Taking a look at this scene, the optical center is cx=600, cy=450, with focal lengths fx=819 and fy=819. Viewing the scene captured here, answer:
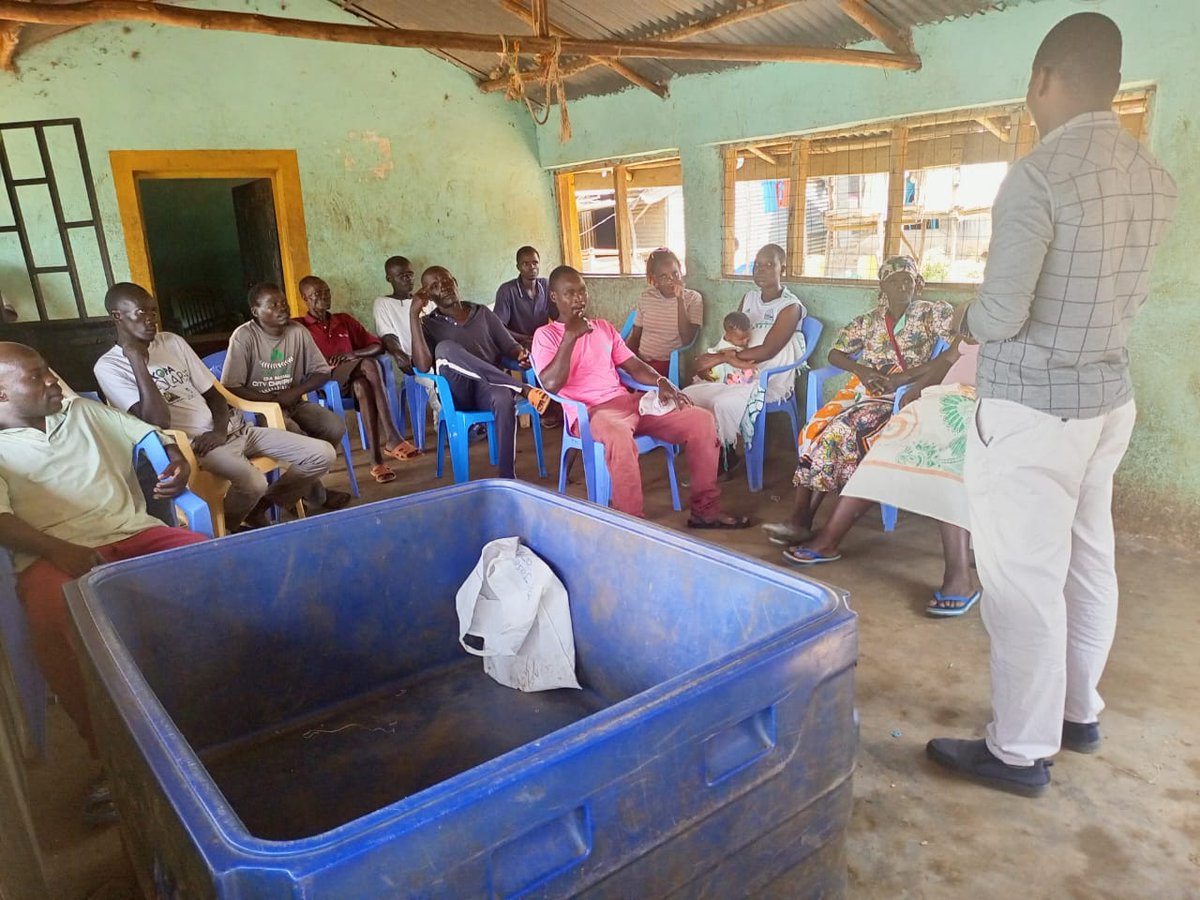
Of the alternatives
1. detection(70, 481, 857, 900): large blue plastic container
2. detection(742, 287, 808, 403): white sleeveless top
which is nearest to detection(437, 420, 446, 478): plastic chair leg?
detection(742, 287, 808, 403): white sleeveless top

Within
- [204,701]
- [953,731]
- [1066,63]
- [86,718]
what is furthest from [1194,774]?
[86,718]

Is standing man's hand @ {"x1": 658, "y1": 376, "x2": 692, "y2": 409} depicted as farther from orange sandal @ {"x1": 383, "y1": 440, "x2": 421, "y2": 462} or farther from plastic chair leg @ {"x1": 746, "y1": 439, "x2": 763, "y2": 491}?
orange sandal @ {"x1": 383, "y1": 440, "x2": 421, "y2": 462}

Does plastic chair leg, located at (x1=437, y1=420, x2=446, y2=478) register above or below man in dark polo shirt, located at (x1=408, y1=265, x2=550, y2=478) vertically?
below

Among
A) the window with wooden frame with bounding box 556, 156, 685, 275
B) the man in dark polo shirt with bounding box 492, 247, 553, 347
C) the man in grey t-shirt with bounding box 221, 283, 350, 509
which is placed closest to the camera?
the man in grey t-shirt with bounding box 221, 283, 350, 509

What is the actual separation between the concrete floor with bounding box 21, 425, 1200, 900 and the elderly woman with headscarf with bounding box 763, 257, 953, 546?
57 centimetres

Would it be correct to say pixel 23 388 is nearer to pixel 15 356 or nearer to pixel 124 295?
pixel 15 356

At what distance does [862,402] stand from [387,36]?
2.56m

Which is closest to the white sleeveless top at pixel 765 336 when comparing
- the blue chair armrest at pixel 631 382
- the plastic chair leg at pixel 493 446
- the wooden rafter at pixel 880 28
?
the blue chair armrest at pixel 631 382

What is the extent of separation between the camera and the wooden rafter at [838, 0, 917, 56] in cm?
368

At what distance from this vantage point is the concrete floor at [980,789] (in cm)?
175

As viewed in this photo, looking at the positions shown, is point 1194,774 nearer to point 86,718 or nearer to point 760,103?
point 86,718

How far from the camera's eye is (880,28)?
3.80m

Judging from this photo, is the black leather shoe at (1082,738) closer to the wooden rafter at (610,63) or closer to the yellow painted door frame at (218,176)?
the wooden rafter at (610,63)

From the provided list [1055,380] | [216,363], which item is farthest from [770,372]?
[216,363]
